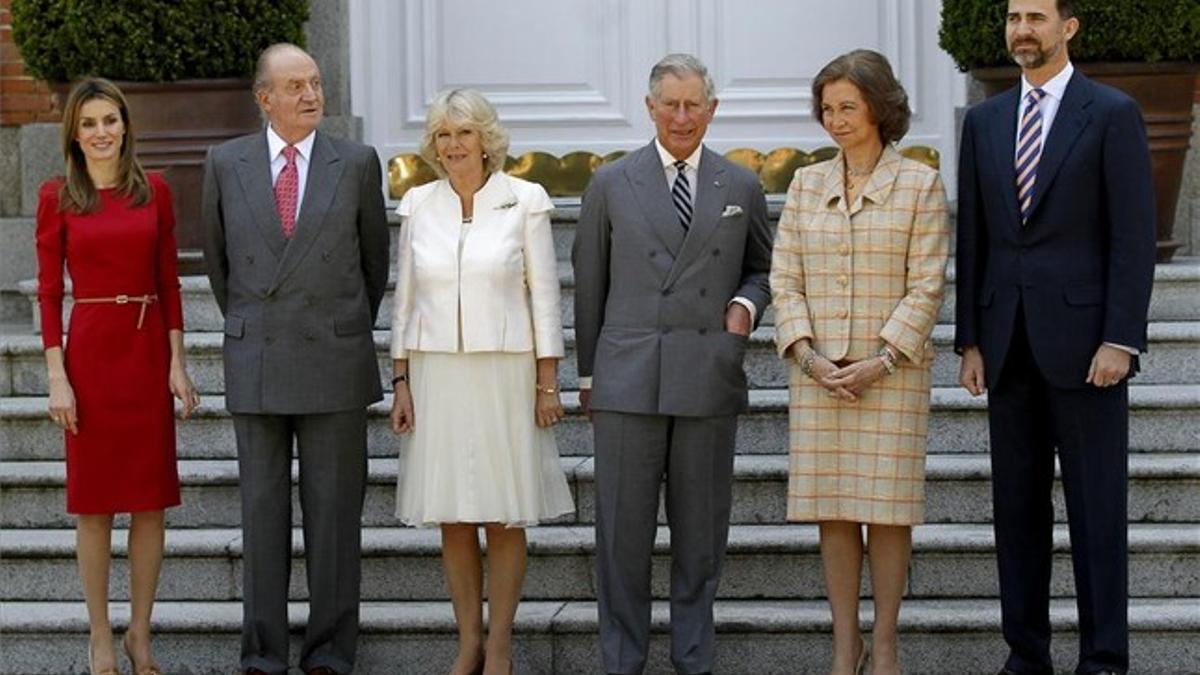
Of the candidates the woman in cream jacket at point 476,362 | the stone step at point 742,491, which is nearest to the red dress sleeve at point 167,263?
the woman in cream jacket at point 476,362

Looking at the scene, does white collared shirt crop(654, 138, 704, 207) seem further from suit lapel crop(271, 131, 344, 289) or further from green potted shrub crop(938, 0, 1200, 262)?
green potted shrub crop(938, 0, 1200, 262)

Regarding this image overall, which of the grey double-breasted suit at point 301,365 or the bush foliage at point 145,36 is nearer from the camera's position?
the grey double-breasted suit at point 301,365

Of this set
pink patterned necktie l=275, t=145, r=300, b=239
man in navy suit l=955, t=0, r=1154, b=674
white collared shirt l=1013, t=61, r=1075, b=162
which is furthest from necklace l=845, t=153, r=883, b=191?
pink patterned necktie l=275, t=145, r=300, b=239

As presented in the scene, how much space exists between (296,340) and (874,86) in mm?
1724

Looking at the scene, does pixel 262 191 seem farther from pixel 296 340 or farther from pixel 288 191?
pixel 296 340

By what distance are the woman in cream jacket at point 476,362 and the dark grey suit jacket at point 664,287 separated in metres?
0.17

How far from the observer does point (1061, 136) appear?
231 inches

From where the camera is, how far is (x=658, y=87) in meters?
6.02

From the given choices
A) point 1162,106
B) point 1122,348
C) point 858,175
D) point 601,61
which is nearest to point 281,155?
point 858,175

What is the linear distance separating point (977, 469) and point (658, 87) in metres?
1.72

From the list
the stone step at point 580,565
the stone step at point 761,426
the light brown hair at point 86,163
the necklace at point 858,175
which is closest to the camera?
the necklace at point 858,175

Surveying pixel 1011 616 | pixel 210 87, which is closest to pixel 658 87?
pixel 1011 616

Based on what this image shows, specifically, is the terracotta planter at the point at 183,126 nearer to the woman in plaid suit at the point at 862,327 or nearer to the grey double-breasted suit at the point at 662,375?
the grey double-breasted suit at the point at 662,375

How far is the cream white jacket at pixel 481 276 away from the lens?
6.16 metres
